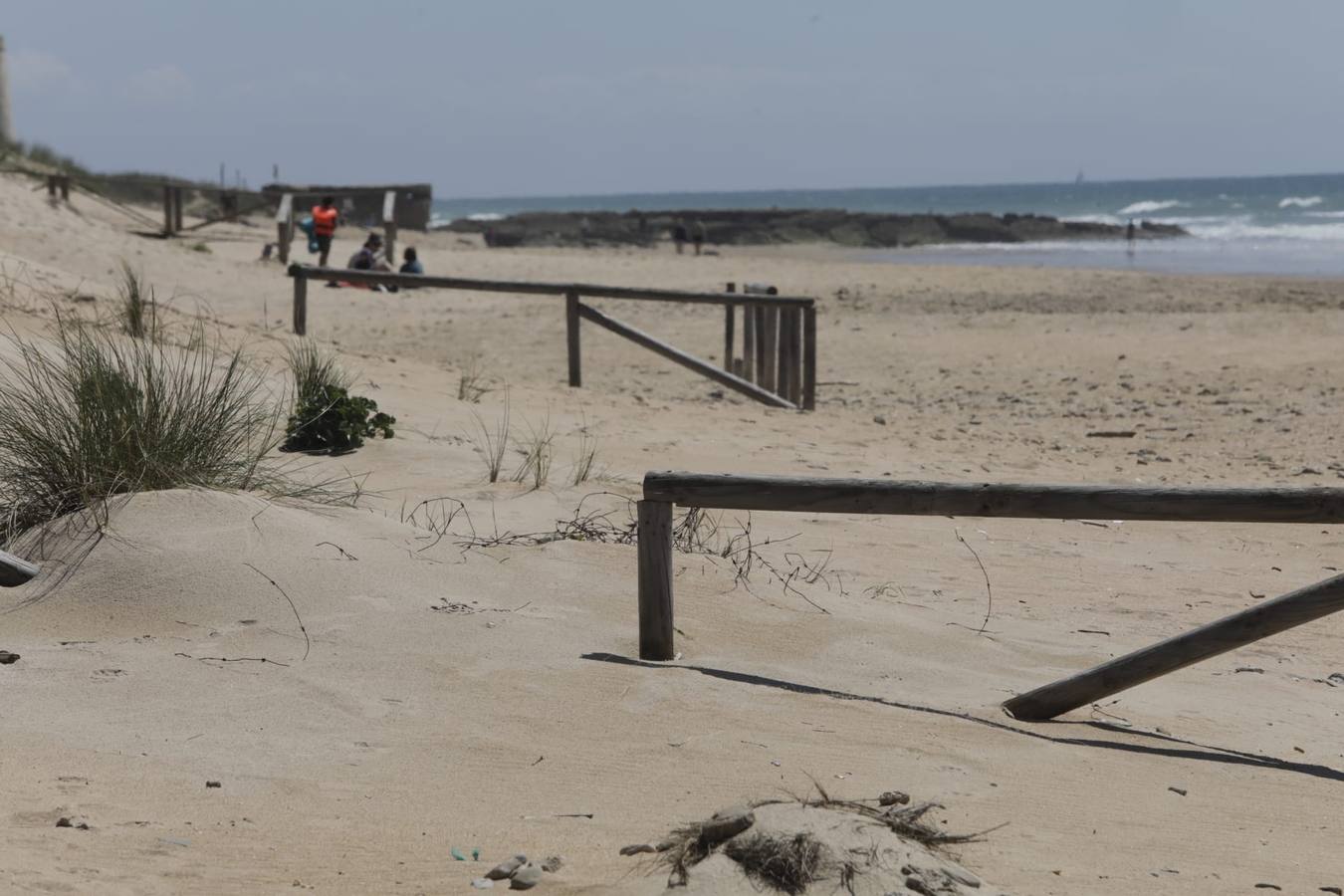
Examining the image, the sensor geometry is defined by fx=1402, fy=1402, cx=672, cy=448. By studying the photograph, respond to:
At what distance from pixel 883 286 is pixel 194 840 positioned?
73.5 ft

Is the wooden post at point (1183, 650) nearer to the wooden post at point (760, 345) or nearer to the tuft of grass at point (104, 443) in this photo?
the tuft of grass at point (104, 443)

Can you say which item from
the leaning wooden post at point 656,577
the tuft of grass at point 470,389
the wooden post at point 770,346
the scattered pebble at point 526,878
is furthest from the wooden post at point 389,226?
the scattered pebble at point 526,878

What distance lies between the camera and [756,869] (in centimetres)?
320

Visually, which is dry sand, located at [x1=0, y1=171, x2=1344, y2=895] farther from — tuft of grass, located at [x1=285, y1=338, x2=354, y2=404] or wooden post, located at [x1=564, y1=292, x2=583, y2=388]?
wooden post, located at [x1=564, y1=292, x2=583, y2=388]

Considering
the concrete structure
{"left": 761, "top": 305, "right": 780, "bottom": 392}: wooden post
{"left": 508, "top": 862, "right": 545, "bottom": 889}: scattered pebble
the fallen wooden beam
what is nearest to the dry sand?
{"left": 508, "top": 862, "right": 545, "bottom": 889}: scattered pebble

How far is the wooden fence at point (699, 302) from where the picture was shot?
12070 millimetres

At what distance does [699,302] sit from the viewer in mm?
11945

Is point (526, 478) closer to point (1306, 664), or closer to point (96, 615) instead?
point (96, 615)

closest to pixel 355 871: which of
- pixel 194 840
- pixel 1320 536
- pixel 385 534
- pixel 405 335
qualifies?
pixel 194 840

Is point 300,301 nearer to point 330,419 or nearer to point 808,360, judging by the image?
point 808,360

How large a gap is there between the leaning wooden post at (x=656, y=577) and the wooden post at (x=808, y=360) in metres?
7.11

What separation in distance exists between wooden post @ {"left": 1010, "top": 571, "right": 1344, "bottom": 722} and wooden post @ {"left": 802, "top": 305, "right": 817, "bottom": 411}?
7300mm

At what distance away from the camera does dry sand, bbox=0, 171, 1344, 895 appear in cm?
363

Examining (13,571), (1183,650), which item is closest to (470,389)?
(13,571)
